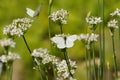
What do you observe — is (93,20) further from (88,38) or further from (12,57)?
(12,57)

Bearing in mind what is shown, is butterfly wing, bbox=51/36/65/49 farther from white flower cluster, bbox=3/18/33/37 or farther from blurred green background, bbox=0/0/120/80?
blurred green background, bbox=0/0/120/80

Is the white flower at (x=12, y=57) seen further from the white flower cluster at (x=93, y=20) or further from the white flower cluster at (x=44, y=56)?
the white flower cluster at (x=93, y=20)

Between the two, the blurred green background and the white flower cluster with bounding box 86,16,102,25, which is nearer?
the white flower cluster with bounding box 86,16,102,25

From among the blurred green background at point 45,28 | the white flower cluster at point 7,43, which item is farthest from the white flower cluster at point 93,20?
the blurred green background at point 45,28

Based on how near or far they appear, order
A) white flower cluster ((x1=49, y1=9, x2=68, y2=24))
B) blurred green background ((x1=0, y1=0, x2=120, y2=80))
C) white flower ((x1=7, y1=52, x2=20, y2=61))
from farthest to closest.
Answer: blurred green background ((x1=0, y1=0, x2=120, y2=80)) < white flower cluster ((x1=49, y1=9, x2=68, y2=24)) < white flower ((x1=7, y1=52, x2=20, y2=61))

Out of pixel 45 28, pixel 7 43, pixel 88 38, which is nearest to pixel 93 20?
pixel 88 38

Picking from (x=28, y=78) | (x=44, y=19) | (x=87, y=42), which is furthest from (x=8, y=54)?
(x=44, y=19)

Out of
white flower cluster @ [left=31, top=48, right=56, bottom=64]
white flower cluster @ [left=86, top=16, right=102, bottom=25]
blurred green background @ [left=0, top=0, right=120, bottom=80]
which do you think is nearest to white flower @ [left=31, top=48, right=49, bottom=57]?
white flower cluster @ [left=31, top=48, right=56, bottom=64]

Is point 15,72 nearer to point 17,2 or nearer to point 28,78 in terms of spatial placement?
point 28,78
